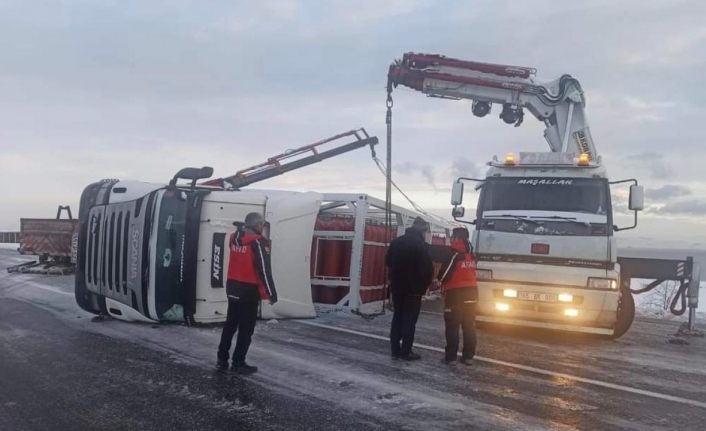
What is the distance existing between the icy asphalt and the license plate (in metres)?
0.62

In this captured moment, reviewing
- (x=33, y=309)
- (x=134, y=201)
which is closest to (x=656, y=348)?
(x=134, y=201)

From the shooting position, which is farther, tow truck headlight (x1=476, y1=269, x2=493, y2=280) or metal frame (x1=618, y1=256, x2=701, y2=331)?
metal frame (x1=618, y1=256, x2=701, y2=331)

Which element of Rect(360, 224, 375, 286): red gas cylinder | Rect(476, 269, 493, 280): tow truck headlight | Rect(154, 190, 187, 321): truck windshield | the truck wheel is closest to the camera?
Rect(154, 190, 187, 321): truck windshield

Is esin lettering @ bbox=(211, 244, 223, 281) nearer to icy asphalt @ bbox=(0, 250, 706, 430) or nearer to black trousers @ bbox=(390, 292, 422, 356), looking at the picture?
icy asphalt @ bbox=(0, 250, 706, 430)

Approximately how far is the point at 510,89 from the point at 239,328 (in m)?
7.66

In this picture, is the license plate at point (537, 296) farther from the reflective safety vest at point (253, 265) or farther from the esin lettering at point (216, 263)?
the esin lettering at point (216, 263)

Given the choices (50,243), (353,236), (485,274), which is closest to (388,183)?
(353,236)

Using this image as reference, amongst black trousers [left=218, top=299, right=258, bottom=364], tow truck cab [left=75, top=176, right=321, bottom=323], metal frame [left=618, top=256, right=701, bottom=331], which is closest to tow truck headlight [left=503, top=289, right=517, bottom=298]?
metal frame [left=618, top=256, right=701, bottom=331]

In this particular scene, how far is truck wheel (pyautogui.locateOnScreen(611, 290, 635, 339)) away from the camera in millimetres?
9070

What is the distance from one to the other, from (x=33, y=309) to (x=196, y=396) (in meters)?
6.44

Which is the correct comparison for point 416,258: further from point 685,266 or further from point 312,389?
point 685,266

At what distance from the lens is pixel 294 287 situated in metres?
9.75

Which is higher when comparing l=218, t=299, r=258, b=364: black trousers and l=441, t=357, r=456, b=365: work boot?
l=218, t=299, r=258, b=364: black trousers

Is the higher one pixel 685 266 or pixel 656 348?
pixel 685 266
